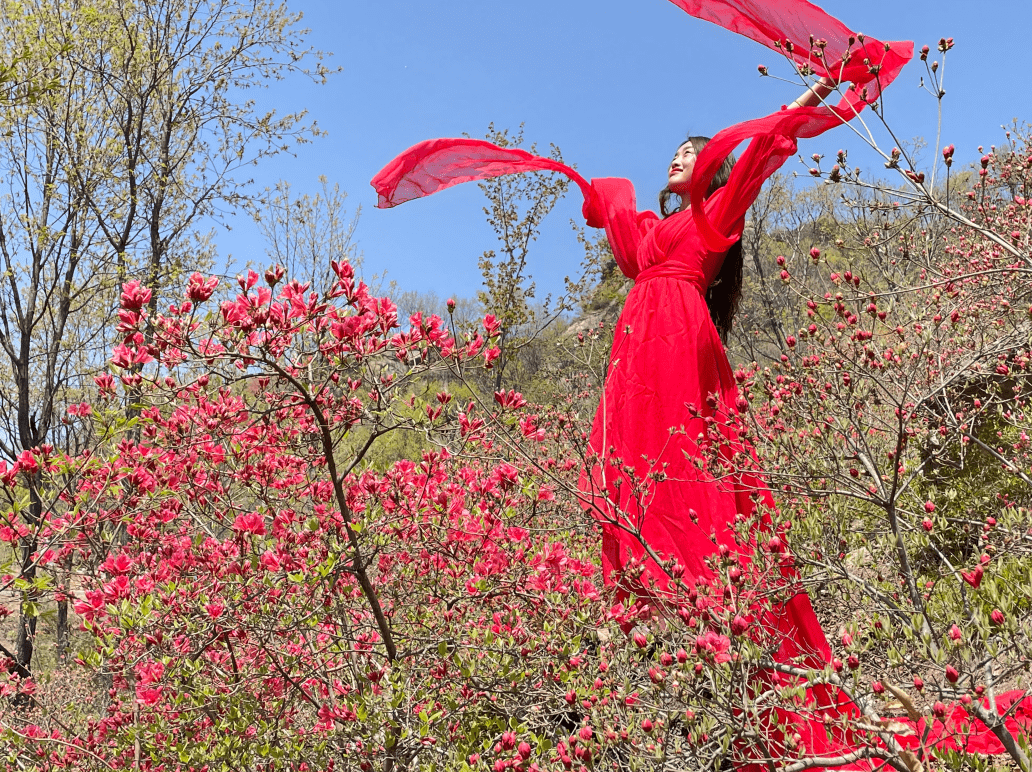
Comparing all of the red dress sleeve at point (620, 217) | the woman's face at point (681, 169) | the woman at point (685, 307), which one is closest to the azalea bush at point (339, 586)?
the woman at point (685, 307)

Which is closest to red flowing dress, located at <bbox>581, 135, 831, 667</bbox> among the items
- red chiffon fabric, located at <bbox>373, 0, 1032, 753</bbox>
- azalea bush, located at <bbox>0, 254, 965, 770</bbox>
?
red chiffon fabric, located at <bbox>373, 0, 1032, 753</bbox>

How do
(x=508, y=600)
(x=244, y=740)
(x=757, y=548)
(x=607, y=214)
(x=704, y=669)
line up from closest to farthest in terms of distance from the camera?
(x=704, y=669), (x=757, y=548), (x=244, y=740), (x=508, y=600), (x=607, y=214)

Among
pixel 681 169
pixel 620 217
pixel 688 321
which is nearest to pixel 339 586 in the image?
pixel 688 321

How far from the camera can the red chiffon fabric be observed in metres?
2.60

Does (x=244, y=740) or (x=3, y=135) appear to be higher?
(x=3, y=135)

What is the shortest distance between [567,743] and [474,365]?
4.18 feet

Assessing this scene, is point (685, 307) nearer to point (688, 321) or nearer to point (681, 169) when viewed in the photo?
point (688, 321)

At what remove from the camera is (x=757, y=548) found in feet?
7.00

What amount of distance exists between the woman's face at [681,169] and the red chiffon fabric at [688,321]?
0.29 m

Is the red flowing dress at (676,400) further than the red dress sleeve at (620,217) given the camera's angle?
No

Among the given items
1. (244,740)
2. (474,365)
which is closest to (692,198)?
(474,365)

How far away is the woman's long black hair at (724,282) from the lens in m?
3.52

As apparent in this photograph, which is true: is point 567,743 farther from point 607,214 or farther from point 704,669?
point 607,214

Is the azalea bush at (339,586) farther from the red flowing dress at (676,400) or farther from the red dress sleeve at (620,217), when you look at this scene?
the red dress sleeve at (620,217)
